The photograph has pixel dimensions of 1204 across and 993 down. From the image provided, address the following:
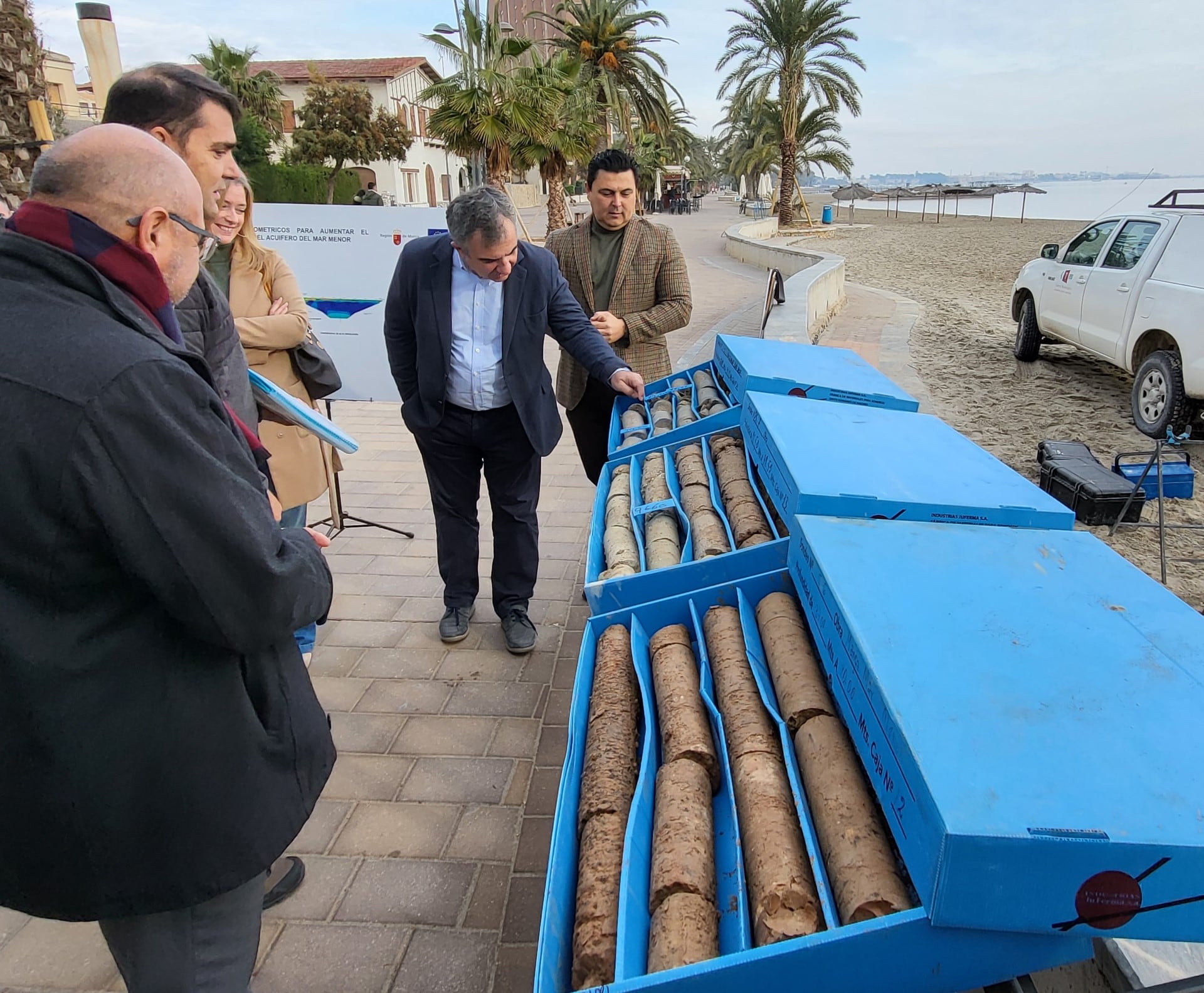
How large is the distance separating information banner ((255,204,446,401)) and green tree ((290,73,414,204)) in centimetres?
3456

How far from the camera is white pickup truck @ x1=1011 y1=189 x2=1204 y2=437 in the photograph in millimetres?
6449

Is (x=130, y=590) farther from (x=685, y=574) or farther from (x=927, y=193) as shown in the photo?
(x=927, y=193)

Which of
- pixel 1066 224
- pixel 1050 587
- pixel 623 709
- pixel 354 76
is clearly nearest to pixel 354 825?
pixel 623 709

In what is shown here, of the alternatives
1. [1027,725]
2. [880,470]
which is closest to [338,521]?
[880,470]

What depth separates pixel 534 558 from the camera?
142 inches

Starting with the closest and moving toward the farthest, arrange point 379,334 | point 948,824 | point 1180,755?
point 948,824, point 1180,755, point 379,334

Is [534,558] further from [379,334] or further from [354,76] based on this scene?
[354,76]

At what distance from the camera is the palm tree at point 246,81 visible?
37656mm

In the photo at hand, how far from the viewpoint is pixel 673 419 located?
352 centimetres

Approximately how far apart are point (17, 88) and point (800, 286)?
795cm

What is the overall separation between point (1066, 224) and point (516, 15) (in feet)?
240

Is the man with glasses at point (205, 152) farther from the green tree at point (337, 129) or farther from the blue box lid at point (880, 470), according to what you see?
the green tree at point (337, 129)

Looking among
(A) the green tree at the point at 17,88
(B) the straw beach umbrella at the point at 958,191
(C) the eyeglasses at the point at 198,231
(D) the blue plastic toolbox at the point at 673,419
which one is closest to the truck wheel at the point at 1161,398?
(D) the blue plastic toolbox at the point at 673,419

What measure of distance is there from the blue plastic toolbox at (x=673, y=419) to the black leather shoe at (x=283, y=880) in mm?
1858
